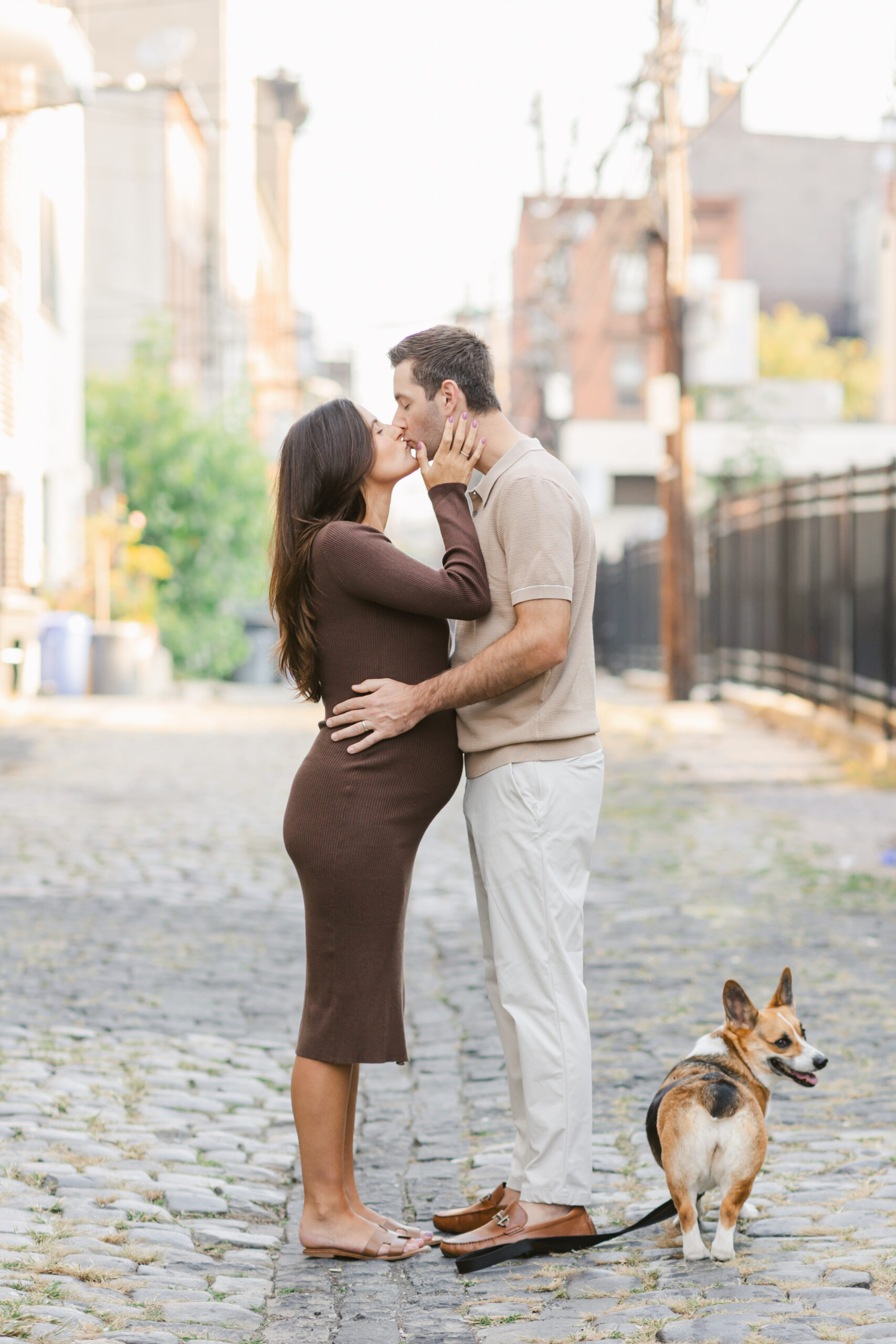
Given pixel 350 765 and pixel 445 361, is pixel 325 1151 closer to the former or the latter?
pixel 350 765

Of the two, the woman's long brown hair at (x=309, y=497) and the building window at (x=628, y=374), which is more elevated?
the building window at (x=628, y=374)

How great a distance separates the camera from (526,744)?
3.69m

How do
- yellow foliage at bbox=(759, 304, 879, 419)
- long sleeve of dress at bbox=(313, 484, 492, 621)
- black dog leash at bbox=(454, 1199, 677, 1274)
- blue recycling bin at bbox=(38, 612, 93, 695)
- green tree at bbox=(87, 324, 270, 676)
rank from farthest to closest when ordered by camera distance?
yellow foliage at bbox=(759, 304, 879, 419) → green tree at bbox=(87, 324, 270, 676) → blue recycling bin at bbox=(38, 612, 93, 695) → black dog leash at bbox=(454, 1199, 677, 1274) → long sleeve of dress at bbox=(313, 484, 492, 621)

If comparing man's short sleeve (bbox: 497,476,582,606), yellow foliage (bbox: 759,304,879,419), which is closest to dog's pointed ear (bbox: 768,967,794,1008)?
man's short sleeve (bbox: 497,476,582,606)

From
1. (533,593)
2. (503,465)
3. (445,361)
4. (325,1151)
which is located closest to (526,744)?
(533,593)

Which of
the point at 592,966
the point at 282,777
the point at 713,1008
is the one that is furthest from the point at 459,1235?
the point at 282,777

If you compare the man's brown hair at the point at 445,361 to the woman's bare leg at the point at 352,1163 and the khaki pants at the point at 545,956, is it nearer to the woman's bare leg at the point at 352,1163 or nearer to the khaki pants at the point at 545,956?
the khaki pants at the point at 545,956

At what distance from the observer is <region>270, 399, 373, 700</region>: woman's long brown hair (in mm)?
3662

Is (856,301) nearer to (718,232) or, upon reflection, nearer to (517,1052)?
(718,232)

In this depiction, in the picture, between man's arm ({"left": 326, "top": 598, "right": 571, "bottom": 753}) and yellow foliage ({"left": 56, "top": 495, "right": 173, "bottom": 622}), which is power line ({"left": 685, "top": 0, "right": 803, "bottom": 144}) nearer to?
man's arm ({"left": 326, "top": 598, "right": 571, "bottom": 753})

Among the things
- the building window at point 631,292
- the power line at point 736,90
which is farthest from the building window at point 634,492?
the power line at point 736,90

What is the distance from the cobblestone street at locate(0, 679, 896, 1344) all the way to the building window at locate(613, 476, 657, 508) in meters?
40.3

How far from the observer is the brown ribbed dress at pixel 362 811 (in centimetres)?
362

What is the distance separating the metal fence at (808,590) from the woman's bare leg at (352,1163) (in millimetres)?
9640
